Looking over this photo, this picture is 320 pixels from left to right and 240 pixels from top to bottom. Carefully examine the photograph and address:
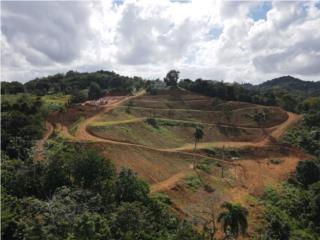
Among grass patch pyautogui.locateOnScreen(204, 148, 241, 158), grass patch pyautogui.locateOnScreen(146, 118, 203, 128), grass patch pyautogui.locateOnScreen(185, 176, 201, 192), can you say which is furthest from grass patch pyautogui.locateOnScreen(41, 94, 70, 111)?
grass patch pyautogui.locateOnScreen(185, 176, 201, 192)

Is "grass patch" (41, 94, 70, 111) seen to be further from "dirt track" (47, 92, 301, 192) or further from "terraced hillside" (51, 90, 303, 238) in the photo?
"dirt track" (47, 92, 301, 192)

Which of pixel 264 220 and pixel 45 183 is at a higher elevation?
pixel 45 183

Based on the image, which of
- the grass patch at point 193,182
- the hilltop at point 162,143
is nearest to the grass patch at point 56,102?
the hilltop at point 162,143

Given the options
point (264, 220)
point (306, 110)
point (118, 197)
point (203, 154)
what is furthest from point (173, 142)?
point (306, 110)

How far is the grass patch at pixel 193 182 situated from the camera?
5275 centimetres

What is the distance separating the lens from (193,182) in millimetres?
53844

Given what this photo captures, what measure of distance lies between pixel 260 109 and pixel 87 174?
67.6 meters

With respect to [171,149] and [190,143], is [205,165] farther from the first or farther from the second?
[190,143]

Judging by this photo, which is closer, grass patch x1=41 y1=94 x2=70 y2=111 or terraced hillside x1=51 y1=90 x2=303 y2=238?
terraced hillside x1=51 y1=90 x2=303 y2=238

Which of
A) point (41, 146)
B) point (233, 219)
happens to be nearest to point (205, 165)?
point (41, 146)

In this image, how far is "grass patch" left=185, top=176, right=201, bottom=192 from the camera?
5275cm

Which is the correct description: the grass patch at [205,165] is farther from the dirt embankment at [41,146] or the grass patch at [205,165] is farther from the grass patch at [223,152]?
the dirt embankment at [41,146]

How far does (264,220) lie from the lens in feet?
156

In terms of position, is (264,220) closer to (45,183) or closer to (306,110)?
(45,183)
